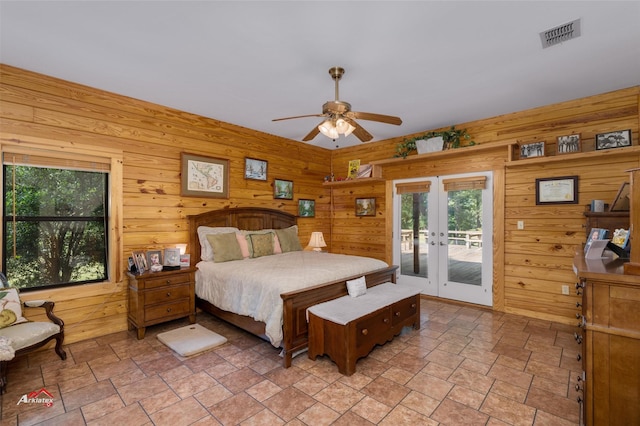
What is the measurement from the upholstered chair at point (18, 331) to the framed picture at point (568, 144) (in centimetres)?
562

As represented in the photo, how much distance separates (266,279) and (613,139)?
4.12 metres

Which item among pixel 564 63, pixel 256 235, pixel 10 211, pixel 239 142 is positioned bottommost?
pixel 256 235

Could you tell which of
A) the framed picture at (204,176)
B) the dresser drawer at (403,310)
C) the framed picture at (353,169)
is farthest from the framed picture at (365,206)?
the framed picture at (204,176)

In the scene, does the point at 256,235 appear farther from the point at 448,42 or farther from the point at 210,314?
the point at 448,42

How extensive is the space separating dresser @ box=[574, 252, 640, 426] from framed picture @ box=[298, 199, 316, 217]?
14.6ft

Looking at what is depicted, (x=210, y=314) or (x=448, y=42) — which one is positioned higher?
(x=448, y=42)

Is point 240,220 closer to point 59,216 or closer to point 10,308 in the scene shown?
point 59,216

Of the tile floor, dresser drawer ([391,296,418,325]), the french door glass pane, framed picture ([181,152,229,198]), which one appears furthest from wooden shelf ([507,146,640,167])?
framed picture ([181,152,229,198])

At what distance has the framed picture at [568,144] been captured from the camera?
3.55 metres

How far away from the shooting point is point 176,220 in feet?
13.1

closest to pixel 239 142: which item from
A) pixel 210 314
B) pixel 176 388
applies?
pixel 210 314

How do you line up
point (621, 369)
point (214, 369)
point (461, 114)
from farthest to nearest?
point (461, 114)
point (214, 369)
point (621, 369)

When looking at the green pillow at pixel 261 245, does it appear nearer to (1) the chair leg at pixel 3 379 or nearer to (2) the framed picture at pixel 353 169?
(2) the framed picture at pixel 353 169

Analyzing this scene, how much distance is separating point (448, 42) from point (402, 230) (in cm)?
325
